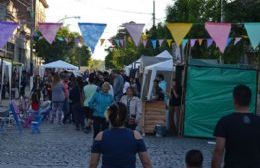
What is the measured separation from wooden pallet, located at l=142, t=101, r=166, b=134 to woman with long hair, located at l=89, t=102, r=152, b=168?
11.5 m

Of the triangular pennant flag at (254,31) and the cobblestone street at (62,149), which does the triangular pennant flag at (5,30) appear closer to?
the cobblestone street at (62,149)

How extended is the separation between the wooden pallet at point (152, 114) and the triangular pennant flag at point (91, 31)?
304 cm

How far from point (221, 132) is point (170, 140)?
35.1 ft

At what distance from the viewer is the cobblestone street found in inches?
448

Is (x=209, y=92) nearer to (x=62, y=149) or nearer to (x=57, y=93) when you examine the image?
(x=62, y=149)

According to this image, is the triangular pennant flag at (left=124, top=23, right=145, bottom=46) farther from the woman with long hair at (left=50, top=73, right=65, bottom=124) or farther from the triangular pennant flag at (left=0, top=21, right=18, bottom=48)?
the triangular pennant flag at (left=0, top=21, right=18, bottom=48)

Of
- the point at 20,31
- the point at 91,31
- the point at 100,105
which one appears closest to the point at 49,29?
the point at 91,31

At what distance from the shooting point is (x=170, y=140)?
16016 millimetres

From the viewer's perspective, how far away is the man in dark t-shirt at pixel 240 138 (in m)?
5.32

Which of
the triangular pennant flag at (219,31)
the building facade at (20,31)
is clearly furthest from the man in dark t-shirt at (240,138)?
the building facade at (20,31)

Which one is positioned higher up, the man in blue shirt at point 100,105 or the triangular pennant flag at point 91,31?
the triangular pennant flag at point 91,31

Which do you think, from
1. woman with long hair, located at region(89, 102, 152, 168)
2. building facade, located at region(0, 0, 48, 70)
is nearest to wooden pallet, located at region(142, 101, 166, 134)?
woman with long hair, located at region(89, 102, 152, 168)

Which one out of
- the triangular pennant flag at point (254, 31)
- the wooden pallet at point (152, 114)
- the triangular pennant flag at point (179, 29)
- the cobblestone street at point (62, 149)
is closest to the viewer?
the cobblestone street at point (62, 149)

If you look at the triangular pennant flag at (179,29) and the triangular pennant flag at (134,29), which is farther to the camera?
the triangular pennant flag at (134,29)
